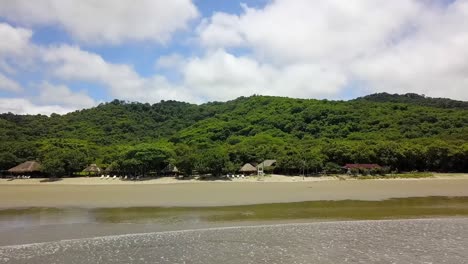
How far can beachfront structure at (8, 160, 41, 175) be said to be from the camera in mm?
70938

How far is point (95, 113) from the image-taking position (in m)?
136

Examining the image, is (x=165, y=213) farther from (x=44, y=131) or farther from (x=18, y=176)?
(x=44, y=131)

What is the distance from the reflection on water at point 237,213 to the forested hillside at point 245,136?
1314 inches

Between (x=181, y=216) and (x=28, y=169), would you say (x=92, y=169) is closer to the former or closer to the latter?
(x=28, y=169)

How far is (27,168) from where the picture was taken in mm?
71062

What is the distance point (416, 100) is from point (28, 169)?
14442 centimetres

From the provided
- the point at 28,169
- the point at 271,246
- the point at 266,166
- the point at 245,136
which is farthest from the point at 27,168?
the point at 271,246

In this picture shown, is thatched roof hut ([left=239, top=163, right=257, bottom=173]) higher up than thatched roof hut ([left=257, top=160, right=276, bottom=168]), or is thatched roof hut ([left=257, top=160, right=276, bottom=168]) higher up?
thatched roof hut ([left=257, top=160, right=276, bottom=168])

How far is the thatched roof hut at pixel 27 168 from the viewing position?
233 feet

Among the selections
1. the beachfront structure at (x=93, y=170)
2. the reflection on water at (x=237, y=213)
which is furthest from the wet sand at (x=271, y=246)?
the beachfront structure at (x=93, y=170)

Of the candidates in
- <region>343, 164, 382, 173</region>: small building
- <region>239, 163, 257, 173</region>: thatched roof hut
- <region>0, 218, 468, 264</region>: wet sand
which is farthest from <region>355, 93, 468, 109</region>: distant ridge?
<region>0, 218, 468, 264</region>: wet sand

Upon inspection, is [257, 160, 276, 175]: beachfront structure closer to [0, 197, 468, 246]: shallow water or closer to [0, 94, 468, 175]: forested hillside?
[0, 94, 468, 175]: forested hillside

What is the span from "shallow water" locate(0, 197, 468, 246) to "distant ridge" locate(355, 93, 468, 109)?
13390cm

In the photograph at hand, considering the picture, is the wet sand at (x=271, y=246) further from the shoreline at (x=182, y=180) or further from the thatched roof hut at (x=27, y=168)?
the thatched roof hut at (x=27, y=168)
